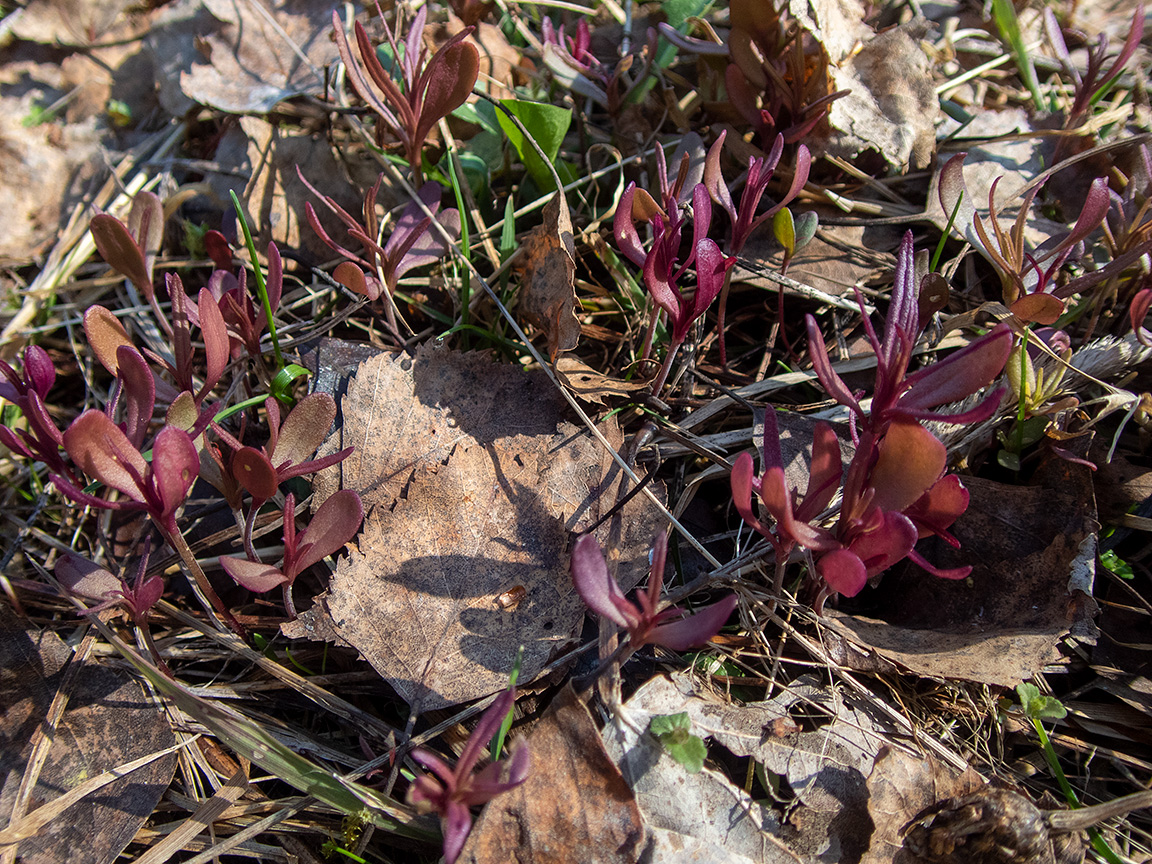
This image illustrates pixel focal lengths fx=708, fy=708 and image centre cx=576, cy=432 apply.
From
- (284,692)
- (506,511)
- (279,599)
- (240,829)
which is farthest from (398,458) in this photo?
(240,829)

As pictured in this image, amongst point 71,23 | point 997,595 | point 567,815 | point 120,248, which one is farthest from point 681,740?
point 71,23

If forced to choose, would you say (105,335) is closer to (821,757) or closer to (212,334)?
(212,334)

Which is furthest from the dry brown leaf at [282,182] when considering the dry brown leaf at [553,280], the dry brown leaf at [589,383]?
the dry brown leaf at [589,383]

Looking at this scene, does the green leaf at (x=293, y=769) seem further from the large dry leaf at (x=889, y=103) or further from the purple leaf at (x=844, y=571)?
the large dry leaf at (x=889, y=103)

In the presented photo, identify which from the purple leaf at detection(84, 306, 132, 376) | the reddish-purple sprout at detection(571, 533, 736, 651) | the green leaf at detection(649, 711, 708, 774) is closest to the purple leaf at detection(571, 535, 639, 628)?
the reddish-purple sprout at detection(571, 533, 736, 651)

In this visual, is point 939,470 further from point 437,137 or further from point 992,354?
point 437,137

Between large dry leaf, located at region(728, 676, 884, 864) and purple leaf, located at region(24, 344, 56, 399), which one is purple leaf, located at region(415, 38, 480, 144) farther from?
large dry leaf, located at region(728, 676, 884, 864)
